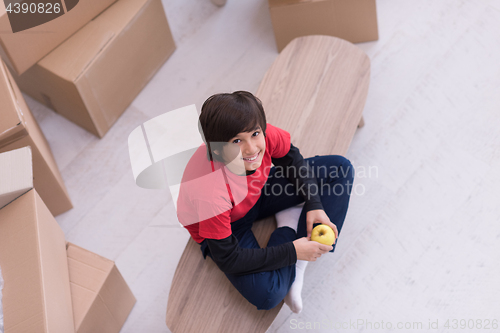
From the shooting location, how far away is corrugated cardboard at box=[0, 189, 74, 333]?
1.00 metres

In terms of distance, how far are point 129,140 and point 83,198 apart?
0.93ft

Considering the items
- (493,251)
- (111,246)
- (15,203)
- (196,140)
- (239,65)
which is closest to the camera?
(15,203)

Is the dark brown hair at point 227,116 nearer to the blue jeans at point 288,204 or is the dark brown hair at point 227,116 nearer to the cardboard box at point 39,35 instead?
the blue jeans at point 288,204

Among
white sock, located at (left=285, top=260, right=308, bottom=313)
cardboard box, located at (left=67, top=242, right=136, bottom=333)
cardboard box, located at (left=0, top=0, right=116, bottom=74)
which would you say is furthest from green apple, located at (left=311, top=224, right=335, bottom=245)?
cardboard box, located at (left=0, top=0, right=116, bottom=74)

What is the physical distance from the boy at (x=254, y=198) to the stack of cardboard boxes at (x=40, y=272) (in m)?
0.33

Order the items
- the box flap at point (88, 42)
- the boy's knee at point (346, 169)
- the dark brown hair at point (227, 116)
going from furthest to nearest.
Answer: the box flap at point (88, 42), the boy's knee at point (346, 169), the dark brown hair at point (227, 116)

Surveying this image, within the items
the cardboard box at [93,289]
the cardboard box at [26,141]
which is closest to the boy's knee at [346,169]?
the cardboard box at [93,289]

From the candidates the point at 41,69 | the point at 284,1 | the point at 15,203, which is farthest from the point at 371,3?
the point at 15,203

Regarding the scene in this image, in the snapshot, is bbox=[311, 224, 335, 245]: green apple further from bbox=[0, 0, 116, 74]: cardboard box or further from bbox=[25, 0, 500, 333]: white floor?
bbox=[0, 0, 116, 74]: cardboard box

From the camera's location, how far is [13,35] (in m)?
1.49

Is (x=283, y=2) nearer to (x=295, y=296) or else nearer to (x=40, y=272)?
(x=295, y=296)

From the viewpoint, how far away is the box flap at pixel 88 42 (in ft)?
5.24

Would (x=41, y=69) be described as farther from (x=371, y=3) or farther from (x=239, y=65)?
(x=371, y=3)

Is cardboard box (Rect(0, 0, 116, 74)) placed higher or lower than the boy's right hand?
higher
